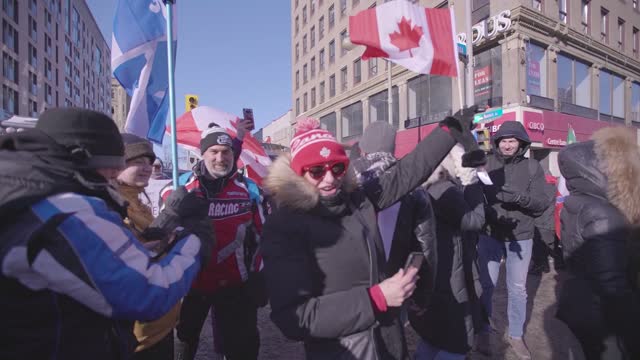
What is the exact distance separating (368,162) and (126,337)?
5.01 ft

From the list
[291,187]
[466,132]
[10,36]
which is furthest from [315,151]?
[10,36]

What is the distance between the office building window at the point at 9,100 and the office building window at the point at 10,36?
138 inches

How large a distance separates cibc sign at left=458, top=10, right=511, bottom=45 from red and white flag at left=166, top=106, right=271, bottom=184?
13.3 meters

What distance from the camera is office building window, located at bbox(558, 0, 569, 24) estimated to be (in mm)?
17250

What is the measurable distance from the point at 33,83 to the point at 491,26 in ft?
129

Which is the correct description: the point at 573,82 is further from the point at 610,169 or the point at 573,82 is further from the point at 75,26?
the point at 75,26

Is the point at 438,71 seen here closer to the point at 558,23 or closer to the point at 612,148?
the point at 612,148

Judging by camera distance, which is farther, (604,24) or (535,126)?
(604,24)

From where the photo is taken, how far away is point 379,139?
7.98 ft

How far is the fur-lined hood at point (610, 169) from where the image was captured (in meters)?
1.82

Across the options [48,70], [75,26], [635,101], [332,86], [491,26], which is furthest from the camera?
[75,26]

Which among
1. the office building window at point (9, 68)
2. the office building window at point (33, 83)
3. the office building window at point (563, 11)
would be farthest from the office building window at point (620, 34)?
the office building window at point (33, 83)

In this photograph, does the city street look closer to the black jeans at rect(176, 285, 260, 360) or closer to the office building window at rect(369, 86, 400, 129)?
the black jeans at rect(176, 285, 260, 360)

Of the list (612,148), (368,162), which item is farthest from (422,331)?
(612,148)
